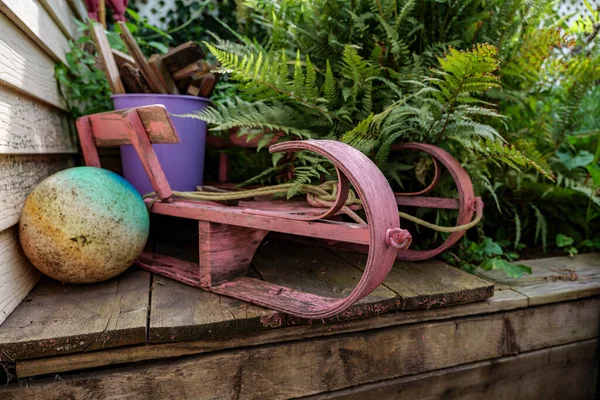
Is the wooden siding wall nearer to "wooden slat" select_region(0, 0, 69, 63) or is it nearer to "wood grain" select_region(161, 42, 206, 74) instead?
"wooden slat" select_region(0, 0, 69, 63)

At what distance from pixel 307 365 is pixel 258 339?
175 mm

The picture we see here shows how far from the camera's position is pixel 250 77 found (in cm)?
154

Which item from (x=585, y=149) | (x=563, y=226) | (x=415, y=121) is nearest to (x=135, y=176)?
→ (x=415, y=121)

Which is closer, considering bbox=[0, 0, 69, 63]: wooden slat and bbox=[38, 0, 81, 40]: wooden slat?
bbox=[0, 0, 69, 63]: wooden slat

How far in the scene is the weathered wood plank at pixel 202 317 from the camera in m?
1.09

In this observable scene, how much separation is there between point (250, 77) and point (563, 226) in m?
1.77

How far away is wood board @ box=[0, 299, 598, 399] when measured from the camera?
41.7 inches

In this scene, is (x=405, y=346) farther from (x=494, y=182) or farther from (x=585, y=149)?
(x=585, y=149)

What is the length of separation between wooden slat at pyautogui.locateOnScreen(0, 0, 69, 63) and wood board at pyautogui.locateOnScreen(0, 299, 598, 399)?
111cm

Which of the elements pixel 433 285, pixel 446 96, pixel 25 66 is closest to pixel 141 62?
pixel 25 66

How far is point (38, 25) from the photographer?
1603 millimetres

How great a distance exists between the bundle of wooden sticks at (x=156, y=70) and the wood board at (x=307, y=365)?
1237 mm

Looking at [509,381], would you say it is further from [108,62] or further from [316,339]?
[108,62]

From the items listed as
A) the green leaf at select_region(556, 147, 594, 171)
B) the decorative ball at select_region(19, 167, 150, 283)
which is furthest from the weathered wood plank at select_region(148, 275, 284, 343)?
the green leaf at select_region(556, 147, 594, 171)
